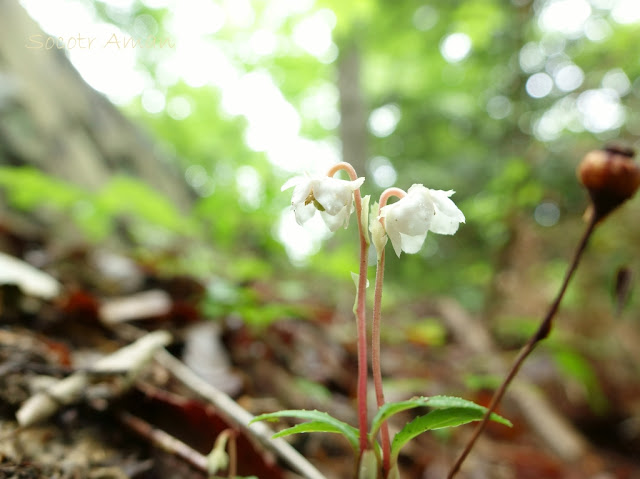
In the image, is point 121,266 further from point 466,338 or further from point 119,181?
point 466,338

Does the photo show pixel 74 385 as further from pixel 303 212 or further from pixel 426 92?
pixel 426 92

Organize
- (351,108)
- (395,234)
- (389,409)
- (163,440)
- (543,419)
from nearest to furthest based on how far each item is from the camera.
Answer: (389,409) → (395,234) → (163,440) → (543,419) → (351,108)

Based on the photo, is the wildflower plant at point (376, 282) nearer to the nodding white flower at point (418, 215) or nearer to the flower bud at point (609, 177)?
the nodding white flower at point (418, 215)

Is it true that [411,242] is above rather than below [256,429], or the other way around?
above

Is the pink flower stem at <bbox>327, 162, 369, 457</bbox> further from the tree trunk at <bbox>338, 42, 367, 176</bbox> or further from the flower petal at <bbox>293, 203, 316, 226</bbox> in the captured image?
the tree trunk at <bbox>338, 42, 367, 176</bbox>

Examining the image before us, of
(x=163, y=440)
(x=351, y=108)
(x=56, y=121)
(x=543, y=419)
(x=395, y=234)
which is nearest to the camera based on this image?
(x=395, y=234)

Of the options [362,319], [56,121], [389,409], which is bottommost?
[389,409]

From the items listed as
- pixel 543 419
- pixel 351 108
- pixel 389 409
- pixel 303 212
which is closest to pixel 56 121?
pixel 351 108
